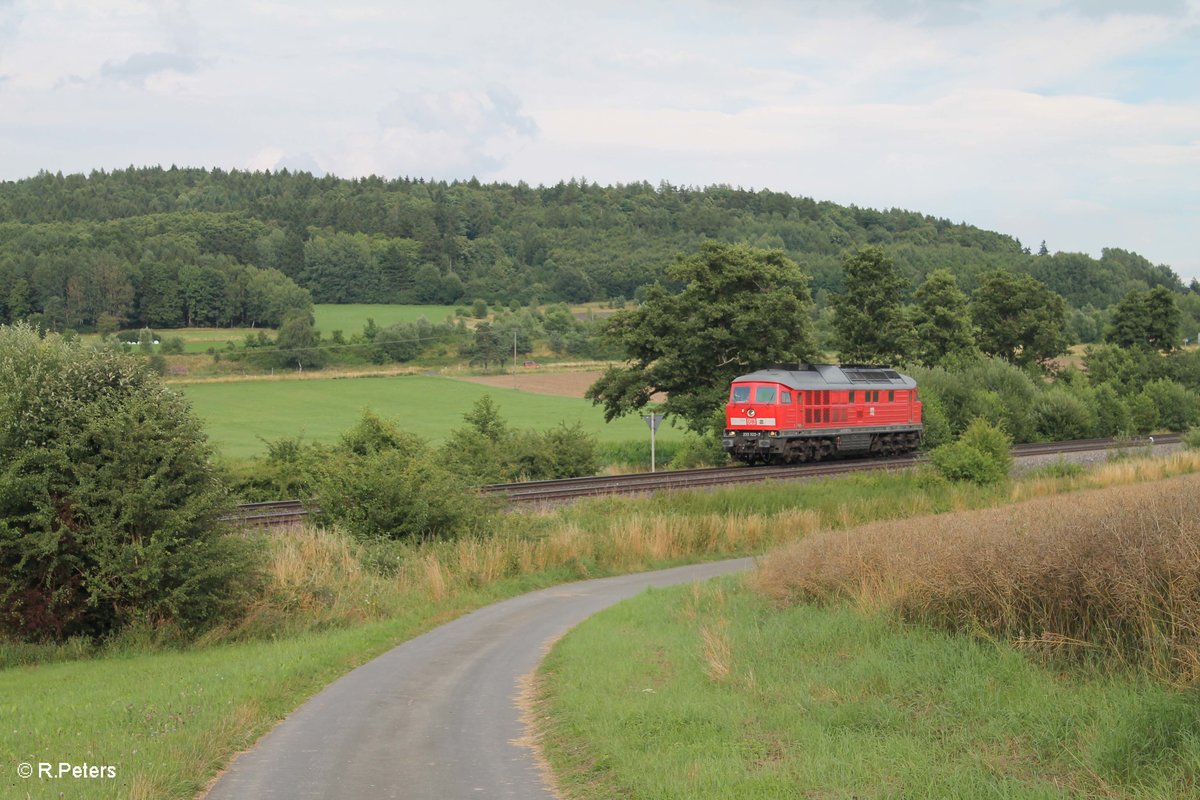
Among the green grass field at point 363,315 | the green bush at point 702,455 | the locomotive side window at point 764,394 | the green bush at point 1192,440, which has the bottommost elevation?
the green bush at point 702,455

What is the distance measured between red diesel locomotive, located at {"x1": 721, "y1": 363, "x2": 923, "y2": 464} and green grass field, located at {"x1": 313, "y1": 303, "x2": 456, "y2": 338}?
Result: 91674 millimetres

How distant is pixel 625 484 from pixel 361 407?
48.7 meters

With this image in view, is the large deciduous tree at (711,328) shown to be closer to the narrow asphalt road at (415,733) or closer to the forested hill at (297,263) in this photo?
the narrow asphalt road at (415,733)

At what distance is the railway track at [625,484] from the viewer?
2947 centimetres

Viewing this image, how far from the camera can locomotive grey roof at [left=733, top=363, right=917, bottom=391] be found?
45844 millimetres

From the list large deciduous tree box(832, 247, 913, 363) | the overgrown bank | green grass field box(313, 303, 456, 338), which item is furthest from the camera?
green grass field box(313, 303, 456, 338)

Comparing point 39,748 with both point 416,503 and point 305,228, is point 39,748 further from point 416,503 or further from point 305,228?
point 305,228

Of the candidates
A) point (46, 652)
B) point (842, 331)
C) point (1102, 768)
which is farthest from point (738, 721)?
point (842, 331)

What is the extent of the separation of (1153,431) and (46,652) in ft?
230

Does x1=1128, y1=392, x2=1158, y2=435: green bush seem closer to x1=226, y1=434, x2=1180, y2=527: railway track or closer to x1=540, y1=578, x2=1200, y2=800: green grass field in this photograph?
x1=226, y1=434, x2=1180, y2=527: railway track

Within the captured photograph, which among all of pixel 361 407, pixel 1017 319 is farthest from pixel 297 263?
pixel 1017 319

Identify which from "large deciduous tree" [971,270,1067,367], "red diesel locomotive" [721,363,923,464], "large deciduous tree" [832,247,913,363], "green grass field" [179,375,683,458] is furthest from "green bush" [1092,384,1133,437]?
"green grass field" [179,375,683,458]

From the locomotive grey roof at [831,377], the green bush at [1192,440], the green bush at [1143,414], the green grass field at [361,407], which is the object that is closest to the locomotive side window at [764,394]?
the locomotive grey roof at [831,377]

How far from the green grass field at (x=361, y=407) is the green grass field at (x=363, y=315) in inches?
966
